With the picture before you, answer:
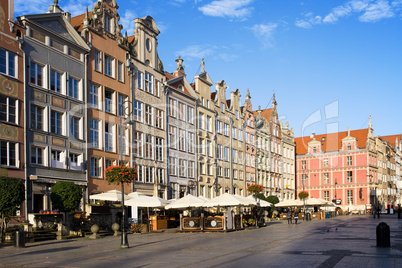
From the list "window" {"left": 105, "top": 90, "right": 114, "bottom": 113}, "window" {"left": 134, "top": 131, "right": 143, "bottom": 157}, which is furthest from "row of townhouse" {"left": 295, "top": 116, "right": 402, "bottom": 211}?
A: "window" {"left": 105, "top": 90, "right": 114, "bottom": 113}

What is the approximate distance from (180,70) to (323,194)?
50902mm

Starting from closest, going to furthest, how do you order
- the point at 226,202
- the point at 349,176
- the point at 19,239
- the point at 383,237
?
the point at 383,237 < the point at 19,239 < the point at 226,202 < the point at 349,176

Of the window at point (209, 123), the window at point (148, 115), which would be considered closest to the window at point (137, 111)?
the window at point (148, 115)

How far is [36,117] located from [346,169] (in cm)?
7088

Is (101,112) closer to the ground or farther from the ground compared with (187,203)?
farther from the ground

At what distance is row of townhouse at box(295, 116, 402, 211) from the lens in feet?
298

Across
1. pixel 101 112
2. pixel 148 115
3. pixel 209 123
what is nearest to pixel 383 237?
pixel 101 112

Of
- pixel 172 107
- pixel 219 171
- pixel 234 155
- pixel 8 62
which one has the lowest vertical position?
pixel 219 171

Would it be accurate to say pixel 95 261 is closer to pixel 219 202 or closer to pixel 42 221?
pixel 42 221

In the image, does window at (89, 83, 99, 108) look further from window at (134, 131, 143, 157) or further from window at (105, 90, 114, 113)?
window at (134, 131, 143, 157)

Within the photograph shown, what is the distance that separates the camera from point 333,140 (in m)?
98.2

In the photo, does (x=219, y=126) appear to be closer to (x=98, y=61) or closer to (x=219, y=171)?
(x=219, y=171)

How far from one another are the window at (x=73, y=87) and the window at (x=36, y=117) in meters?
3.25

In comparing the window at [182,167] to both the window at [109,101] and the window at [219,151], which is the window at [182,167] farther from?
the window at [109,101]
